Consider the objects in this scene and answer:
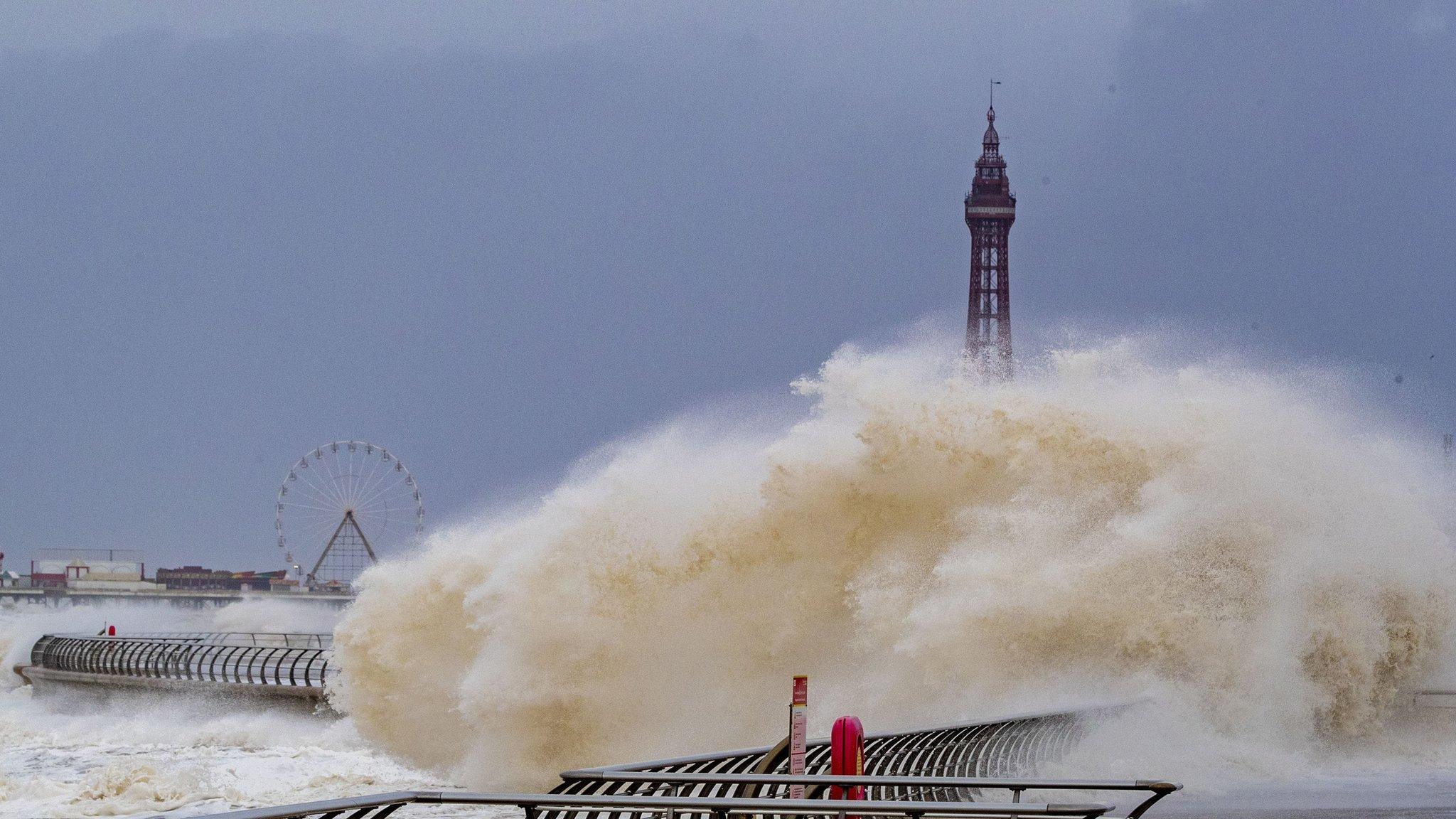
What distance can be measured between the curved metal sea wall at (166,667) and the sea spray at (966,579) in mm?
8236

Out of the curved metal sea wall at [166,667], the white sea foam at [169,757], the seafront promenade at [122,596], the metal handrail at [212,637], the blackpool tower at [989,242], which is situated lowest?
the white sea foam at [169,757]

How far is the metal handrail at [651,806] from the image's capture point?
596 centimetres

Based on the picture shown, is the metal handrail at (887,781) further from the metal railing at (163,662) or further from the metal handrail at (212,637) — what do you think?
the metal handrail at (212,637)

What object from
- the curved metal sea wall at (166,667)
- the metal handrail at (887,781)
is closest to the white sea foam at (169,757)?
the curved metal sea wall at (166,667)

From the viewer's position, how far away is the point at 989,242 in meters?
126

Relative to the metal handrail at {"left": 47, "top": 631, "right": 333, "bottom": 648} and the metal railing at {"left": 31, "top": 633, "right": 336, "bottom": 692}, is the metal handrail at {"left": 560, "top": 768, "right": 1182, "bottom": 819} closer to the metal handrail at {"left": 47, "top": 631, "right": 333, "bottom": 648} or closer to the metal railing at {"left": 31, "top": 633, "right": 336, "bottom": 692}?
the metal railing at {"left": 31, "top": 633, "right": 336, "bottom": 692}

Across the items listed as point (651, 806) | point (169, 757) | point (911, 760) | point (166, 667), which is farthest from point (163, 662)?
point (651, 806)

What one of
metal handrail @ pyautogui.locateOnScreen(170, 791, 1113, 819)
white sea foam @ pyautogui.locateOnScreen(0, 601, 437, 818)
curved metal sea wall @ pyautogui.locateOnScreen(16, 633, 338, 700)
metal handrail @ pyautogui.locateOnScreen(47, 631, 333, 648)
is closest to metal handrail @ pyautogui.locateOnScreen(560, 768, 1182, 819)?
metal handrail @ pyautogui.locateOnScreen(170, 791, 1113, 819)

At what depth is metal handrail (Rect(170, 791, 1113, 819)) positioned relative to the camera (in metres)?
5.96

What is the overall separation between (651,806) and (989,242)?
400ft

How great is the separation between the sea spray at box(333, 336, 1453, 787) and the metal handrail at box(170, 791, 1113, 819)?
14842mm

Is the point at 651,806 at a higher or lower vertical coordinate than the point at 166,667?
lower

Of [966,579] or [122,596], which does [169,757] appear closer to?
[966,579]

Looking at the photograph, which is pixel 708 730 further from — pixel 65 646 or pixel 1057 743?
pixel 65 646
